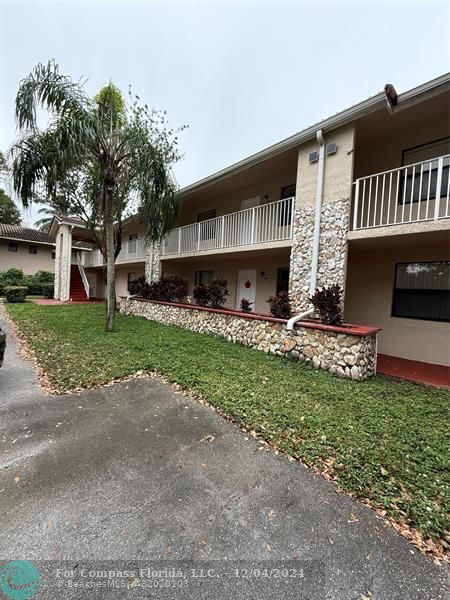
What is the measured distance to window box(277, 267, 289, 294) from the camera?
972 centimetres

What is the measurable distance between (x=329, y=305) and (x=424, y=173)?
4.11m

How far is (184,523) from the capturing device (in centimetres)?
208

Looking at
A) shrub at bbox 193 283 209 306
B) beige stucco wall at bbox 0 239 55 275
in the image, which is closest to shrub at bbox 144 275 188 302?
shrub at bbox 193 283 209 306

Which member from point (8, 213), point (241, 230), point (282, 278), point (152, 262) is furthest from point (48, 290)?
point (8, 213)

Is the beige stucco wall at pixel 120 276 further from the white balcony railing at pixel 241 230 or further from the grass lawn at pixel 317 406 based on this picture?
the grass lawn at pixel 317 406

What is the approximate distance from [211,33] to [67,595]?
44.4 ft

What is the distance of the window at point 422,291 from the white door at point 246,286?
491 centimetres

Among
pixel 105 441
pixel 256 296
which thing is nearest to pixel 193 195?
pixel 256 296

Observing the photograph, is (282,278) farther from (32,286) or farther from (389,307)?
(32,286)

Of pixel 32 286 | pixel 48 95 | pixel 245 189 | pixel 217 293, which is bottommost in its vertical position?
pixel 32 286

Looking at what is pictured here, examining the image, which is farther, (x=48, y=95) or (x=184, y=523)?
(x=48, y=95)

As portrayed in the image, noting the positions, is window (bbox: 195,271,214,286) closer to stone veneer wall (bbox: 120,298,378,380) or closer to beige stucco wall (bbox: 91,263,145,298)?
stone veneer wall (bbox: 120,298,378,380)

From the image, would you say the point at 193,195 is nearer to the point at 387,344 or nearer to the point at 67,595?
the point at 387,344

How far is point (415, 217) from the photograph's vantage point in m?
6.66
